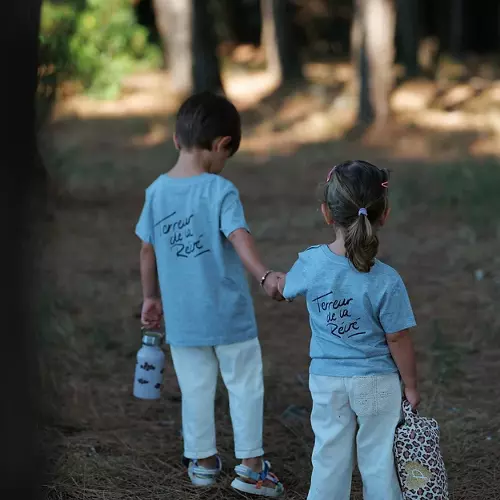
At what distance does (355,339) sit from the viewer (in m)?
3.27

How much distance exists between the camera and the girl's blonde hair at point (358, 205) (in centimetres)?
314

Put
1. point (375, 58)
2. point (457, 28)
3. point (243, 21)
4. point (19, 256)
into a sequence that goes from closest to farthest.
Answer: point (19, 256) → point (375, 58) → point (457, 28) → point (243, 21)

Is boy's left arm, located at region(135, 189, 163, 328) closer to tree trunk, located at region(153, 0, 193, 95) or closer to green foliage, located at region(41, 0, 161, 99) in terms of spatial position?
green foliage, located at region(41, 0, 161, 99)

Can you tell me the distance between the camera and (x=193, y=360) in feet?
13.3

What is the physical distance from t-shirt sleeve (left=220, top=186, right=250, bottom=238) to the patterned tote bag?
1.03 meters

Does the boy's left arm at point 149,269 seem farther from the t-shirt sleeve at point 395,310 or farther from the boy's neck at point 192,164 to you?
the t-shirt sleeve at point 395,310

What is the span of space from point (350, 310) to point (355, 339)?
0.10 m

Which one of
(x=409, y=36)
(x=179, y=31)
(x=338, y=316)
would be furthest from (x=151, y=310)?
(x=409, y=36)

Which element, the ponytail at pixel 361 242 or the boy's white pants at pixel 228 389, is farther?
the boy's white pants at pixel 228 389

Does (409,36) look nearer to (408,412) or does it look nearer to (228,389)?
(228,389)

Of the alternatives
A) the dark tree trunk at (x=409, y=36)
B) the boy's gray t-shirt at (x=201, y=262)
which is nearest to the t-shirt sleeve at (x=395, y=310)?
the boy's gray t-shirt at (x=201, y=262)

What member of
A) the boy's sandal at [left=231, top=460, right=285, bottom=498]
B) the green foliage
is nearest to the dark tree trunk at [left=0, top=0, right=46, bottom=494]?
the boy's sandal at [left=231, top=460, right=285, bottom=498]

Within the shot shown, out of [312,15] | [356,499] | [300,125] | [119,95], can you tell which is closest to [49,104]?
[356,499]

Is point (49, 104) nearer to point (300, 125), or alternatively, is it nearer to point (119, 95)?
point (300, 125)
